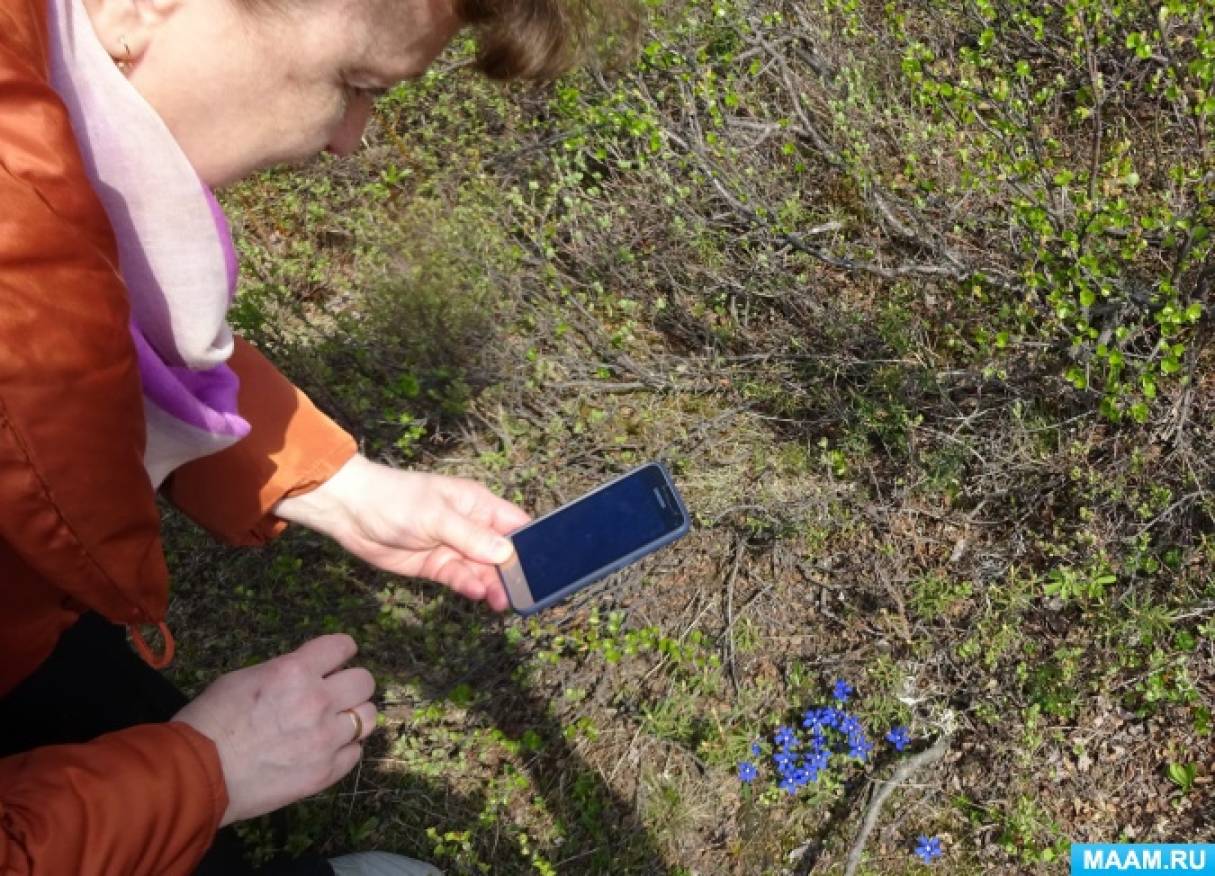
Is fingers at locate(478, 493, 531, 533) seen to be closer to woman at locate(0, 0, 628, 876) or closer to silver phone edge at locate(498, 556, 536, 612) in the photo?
silver phone edge at locate(498, 556, 536, 612)

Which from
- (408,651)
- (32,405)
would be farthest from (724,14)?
(32,405)

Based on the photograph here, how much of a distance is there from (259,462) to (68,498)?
0.63 m

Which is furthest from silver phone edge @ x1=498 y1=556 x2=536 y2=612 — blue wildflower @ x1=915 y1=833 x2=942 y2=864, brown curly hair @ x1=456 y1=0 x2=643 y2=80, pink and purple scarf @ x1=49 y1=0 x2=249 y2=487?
blue wildflower @ x1=915 y1=833 x2=942 y2=864

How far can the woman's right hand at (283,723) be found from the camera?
1323 mm

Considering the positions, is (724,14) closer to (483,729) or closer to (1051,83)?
(1051,83)

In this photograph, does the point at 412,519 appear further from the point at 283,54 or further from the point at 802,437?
the point at 802,437

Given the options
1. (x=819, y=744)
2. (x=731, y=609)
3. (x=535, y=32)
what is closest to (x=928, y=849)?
(x=819, y=744)

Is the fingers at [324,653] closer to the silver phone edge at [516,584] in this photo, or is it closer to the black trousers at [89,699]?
the silver phone edge at [516,584]

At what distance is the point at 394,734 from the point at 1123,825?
197 centimetres

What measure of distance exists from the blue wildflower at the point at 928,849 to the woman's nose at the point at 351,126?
2145 millimetres

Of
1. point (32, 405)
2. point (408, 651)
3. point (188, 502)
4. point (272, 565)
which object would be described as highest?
point (32, 405)

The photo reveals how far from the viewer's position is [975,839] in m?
2.45

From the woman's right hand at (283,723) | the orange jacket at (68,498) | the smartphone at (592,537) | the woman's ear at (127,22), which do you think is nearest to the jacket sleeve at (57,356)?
the orange jacket at (68,498)

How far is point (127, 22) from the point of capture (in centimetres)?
105
